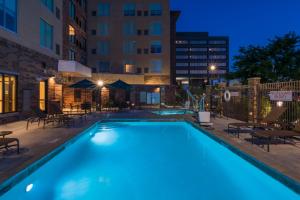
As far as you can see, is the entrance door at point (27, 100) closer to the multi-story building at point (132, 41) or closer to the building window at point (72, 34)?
the building window at point (72, 34)

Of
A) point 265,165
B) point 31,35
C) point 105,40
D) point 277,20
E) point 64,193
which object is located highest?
Result: point 277,20

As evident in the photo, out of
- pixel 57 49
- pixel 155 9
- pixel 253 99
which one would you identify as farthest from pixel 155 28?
A: pixel 253 99

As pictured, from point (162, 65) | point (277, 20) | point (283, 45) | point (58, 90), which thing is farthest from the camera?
point (277, 20)

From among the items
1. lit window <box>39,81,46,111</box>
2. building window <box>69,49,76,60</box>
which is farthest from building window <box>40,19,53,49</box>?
building window <box>69,49,76,60</box>

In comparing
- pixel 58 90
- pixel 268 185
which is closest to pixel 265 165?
pixel 268 185

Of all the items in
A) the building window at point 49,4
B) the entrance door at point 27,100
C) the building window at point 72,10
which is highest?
the building window at point 72,10

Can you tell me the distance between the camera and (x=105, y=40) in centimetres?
3775

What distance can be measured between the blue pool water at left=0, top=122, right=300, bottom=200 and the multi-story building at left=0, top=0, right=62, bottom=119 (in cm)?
559

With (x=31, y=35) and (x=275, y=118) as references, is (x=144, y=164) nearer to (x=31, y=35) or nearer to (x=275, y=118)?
(x=275, y=118)

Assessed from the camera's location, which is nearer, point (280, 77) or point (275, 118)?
point (275, 118)

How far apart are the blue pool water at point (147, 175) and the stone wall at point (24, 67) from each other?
5778mm

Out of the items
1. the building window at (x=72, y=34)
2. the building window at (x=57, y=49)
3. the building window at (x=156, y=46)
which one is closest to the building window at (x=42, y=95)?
the building window at (x=57, y=49)

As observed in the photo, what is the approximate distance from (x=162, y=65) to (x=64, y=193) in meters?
32.3

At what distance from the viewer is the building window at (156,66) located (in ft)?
123
